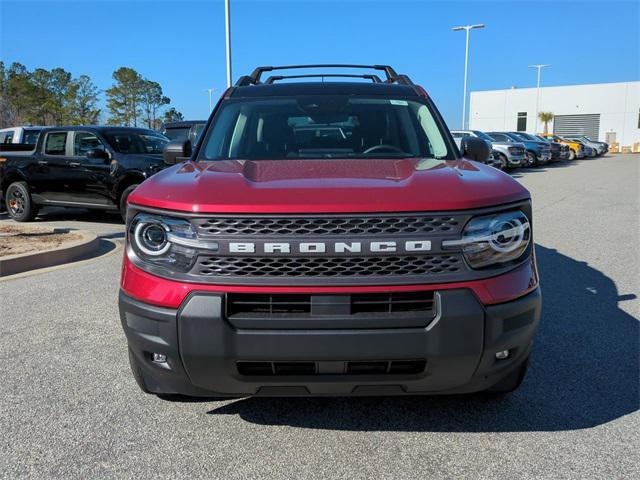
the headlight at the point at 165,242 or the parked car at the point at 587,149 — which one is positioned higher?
the parked car at the point at 587,149

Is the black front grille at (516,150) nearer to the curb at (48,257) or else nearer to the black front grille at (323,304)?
the curb at (48,257)

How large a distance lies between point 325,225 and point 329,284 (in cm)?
24

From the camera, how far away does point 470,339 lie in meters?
2.29

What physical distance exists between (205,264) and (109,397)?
140 cm

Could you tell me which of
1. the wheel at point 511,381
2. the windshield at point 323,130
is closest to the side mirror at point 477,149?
the windshield at point 323,130

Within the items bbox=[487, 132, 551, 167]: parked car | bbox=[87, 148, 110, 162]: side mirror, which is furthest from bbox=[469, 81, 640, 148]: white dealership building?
bbox=[87, 148, 110, 162]: side mirror

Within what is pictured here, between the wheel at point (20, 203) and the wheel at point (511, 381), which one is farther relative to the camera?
the wheel at point (20, 203)

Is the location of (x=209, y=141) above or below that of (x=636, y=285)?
above

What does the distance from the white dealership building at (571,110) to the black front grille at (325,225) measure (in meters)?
70.1

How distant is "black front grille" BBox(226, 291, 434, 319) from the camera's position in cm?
226

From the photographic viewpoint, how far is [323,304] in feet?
7.42

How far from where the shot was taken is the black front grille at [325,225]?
7.44ft

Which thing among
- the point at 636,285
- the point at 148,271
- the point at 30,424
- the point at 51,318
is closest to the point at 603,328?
the point at 636,285

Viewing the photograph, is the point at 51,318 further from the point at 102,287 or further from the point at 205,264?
the point at 205,264
